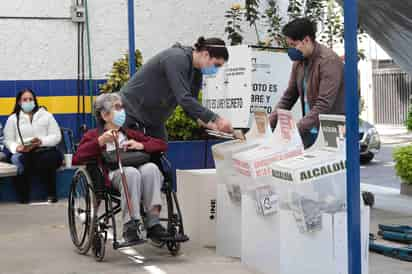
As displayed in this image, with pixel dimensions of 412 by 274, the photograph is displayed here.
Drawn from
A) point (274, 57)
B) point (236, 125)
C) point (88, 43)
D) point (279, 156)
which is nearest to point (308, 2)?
point (88, 43)

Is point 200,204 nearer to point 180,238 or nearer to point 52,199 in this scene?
point 180,238

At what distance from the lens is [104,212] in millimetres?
6844

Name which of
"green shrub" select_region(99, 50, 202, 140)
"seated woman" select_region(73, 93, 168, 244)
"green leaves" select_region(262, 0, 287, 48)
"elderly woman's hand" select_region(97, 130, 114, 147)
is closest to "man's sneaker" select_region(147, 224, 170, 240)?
"seated woman" select_region(73, 93, 168, 244)

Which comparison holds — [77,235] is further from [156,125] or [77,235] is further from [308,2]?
[308,2]

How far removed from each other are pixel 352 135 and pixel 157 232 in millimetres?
2398

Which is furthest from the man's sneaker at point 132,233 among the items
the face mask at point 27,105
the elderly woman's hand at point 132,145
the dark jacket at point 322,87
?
the face mask at point 27,105

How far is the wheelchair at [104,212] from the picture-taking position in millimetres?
6625

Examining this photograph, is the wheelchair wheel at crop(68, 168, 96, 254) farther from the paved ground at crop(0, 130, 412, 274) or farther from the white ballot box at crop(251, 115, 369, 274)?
the white ballot box at crop(251, 115, 369, 274)

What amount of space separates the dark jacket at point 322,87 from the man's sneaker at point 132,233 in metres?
1.38

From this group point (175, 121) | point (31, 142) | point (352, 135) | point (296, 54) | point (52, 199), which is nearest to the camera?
point (352, 135)

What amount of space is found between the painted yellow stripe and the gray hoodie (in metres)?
4.03

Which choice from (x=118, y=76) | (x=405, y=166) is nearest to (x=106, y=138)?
(x=118, y=76)

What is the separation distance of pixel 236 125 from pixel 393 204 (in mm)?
3184

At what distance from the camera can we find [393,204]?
9.66m
